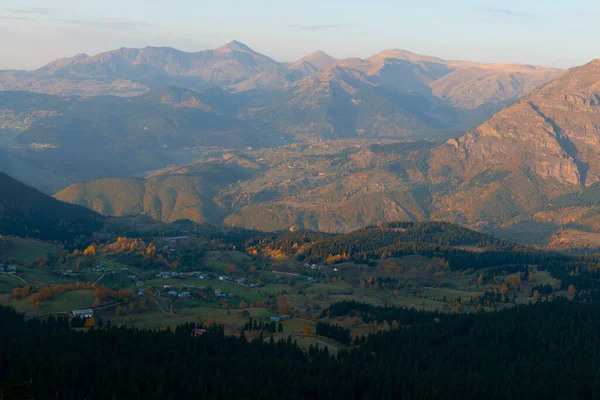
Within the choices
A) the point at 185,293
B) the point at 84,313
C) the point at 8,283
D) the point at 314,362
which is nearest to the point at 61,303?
the point at 84,313

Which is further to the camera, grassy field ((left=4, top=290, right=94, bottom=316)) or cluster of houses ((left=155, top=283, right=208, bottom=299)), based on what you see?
cluster of houses ((left=155, top=283, right=208, bottom=299))

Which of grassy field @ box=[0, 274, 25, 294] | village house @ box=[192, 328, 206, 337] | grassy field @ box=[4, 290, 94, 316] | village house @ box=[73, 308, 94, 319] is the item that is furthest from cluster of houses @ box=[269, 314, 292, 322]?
grassy field @ box=[0, 274, 25, 294]

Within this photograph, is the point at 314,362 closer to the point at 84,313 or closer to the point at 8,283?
the point at 84,313

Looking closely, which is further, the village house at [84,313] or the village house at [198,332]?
the village house at [84,313]

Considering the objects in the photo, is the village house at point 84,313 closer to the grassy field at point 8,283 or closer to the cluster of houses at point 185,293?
the cluster of houses at point 185,293

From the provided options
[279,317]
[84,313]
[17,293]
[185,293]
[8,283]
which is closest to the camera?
[84,313]

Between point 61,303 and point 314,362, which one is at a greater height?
point 314,362

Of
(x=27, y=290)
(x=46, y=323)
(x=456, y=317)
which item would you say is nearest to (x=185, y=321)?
(x=46, y=323)

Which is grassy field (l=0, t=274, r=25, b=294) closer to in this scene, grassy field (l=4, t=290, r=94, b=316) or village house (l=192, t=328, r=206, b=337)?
grassy field (l=4, t=290, r=94, b=316)

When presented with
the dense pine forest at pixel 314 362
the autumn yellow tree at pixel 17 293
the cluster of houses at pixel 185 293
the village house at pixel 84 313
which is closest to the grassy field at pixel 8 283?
the autumn yellow tree at pixel 17 293
